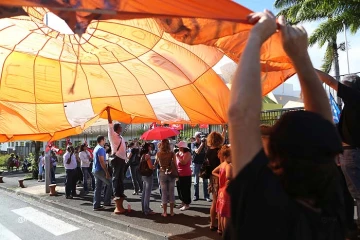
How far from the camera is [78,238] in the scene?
7277 millimetres

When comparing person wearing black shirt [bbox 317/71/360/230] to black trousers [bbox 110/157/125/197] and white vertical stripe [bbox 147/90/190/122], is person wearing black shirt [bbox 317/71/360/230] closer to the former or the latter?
white vertical stripe [bbox 147/90/190/122]

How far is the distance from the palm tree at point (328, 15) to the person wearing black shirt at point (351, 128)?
35.9 feet

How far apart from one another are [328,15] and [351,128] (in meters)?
14.9

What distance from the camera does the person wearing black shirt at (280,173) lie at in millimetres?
1150

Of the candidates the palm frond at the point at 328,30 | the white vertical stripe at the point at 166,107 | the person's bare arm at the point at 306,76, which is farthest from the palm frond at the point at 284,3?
the person's bare arm at the point at 306,76

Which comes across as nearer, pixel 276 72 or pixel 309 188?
pixel 309 188

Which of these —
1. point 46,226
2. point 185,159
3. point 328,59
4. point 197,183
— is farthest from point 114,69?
point 328,59

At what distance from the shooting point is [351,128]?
10.7 feet

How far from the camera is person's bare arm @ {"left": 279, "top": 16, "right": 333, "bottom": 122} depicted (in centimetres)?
155

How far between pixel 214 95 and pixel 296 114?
3.62 metres

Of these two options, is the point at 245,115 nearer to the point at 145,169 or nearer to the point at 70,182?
the point at 145,169

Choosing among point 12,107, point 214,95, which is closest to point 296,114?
point 214,95

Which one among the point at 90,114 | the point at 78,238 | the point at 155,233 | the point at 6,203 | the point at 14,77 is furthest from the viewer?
the point at 6,203

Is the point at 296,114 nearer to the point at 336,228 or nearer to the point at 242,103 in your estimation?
the point at 242,103
